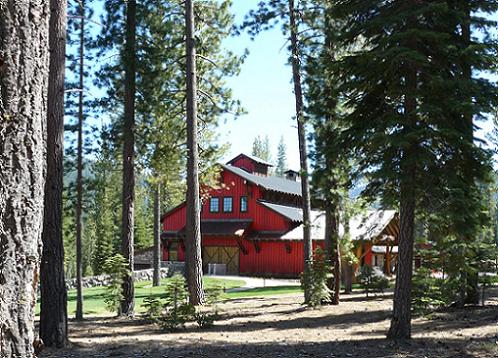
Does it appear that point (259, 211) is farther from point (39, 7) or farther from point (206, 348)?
point (39, 7)

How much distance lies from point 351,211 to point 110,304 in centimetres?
790

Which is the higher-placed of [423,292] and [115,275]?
[115,275]

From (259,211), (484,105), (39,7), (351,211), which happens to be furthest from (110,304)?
(259,211)

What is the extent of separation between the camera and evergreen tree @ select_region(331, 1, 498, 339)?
816cm

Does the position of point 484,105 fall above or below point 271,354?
above

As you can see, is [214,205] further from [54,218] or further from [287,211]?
[54,218]

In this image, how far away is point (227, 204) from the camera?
122 ft

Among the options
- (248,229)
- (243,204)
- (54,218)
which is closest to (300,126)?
(54,218)

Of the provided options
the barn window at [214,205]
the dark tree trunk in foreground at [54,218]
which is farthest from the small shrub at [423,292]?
the barn window at [214,205]

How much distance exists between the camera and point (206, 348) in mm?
8656

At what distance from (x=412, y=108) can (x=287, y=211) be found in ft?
86.3

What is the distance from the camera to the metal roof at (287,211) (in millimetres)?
33562

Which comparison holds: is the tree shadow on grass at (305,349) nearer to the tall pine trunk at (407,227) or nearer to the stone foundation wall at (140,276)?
the tall pine trunk at (407,227)

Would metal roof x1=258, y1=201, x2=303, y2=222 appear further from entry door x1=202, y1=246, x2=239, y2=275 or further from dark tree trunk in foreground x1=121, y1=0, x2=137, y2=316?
dark tree trunk in foreground x1=121, y1=0, x2=137, y2=316
